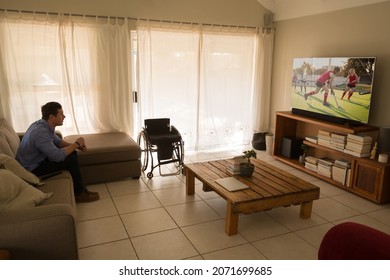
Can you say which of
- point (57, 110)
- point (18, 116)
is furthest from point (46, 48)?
point (57, 110)

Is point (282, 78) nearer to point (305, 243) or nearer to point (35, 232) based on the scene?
point (305, 243)

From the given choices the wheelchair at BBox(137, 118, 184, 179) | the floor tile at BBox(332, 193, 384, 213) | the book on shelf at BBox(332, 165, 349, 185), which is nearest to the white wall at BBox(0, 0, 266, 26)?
the wheelchair at BBox(137, 118, 184, 179)

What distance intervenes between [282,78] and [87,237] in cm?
392

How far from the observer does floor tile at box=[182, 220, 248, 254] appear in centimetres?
242

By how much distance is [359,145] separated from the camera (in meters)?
3.36

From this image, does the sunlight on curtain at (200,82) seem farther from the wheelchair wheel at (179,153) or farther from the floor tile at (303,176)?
the floor tile at (303,176)

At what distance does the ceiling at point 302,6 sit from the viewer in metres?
3.85

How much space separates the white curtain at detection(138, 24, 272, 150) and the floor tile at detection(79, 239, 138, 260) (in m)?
2.49

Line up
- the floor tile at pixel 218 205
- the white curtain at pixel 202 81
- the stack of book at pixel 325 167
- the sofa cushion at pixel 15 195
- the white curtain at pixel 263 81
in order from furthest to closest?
the white curtain at pixel 263 81, the white curtain at pixel 202 81, the stack of book at pixel 325 167, the floor tile at pixel 218 205, the sofa cushion at pixel 15 195

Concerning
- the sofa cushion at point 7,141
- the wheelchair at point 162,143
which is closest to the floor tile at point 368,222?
the wheelchair at point 162,143

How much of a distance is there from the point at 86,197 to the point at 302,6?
395 centimetres

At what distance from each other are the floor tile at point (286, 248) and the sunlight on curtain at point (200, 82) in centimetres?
271
